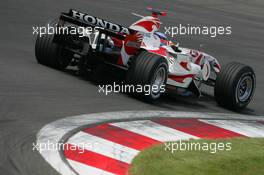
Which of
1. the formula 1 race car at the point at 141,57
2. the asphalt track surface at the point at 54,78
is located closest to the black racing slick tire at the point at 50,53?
the formula 1 race car at the point at 141,57

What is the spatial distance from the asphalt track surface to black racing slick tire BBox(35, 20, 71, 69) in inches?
5.9

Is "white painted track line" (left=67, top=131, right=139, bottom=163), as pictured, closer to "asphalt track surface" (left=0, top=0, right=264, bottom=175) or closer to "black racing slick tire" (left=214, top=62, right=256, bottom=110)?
"asphalt track surface" (left=0, top=0, right=264, bottom=175)

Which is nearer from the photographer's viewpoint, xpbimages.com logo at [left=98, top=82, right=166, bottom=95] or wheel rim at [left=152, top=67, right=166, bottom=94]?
xpbimages.com logo at [left=98, top=82, right=166, bottom=95]

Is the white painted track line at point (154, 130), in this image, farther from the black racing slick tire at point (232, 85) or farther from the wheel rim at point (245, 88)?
the wheel rim at point (245, 88)

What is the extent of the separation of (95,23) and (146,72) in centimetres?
119

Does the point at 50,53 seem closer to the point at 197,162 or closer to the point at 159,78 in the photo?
the point at 159,78

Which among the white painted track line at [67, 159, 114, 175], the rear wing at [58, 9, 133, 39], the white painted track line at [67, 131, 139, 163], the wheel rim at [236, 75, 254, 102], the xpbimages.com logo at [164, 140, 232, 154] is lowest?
the white painted track line at [67, 159, 114, 175]

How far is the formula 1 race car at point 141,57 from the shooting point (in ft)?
36.7

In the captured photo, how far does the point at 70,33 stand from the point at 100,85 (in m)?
0.96

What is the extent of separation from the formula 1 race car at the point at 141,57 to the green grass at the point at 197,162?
2639 millimetres

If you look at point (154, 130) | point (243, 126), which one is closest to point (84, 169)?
point (154, 130)

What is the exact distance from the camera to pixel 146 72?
35.9 ft

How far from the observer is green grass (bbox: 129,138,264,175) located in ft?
25.0

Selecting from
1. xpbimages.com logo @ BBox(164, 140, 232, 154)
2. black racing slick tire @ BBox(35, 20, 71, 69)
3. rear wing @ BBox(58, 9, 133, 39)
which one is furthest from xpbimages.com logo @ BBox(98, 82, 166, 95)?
xpbimages.com logo @ BBox(164, 140, 232, 154)
